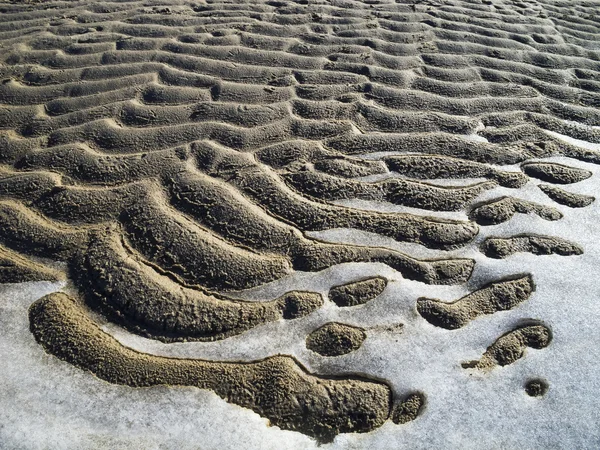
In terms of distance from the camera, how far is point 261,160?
8.18 ft

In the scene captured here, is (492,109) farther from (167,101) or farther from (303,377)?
(303,377)

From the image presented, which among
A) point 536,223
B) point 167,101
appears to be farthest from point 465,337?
point 167,101

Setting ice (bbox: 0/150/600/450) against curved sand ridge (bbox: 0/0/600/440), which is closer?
ice (bbox: 0/150/600/450)

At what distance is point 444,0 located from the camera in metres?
4.34

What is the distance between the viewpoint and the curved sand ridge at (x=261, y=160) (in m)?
1.80

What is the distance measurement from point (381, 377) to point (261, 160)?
1.23 m

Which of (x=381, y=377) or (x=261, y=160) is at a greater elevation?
(x=261, y=160)

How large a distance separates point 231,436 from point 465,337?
85 centimetres

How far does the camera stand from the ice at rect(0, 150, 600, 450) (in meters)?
1.52

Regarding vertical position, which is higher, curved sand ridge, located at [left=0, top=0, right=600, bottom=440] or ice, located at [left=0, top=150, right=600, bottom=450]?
curved sand ridge, located at [left=0, top=0, right=600, bottom=440]

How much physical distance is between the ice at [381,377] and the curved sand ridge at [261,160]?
0.05 metres

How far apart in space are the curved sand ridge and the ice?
45mm

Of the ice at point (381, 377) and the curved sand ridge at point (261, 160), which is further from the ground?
the curved sand ridge at point (261, 160)

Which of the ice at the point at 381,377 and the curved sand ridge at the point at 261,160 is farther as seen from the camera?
the curved sand ridge at the point at 261,160
